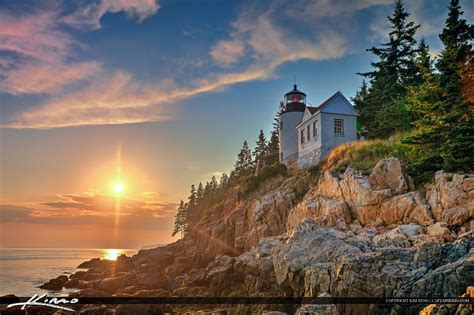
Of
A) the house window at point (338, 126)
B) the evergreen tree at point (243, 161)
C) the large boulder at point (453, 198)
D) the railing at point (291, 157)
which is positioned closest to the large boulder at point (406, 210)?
the large boulder at point (453, 198)

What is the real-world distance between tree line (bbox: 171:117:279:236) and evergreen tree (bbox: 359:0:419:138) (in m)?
18.7

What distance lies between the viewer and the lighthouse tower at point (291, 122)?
120ft

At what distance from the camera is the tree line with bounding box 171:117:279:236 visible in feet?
177

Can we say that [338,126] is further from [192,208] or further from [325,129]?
[192,208]

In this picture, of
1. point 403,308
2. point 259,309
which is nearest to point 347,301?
point 403,308

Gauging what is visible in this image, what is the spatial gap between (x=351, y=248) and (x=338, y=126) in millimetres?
18217

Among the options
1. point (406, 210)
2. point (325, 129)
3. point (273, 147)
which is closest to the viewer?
point (406, 210)

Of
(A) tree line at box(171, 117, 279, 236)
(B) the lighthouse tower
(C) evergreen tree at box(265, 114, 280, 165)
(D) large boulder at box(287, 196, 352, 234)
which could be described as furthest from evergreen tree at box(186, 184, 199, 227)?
(D) large boulder at box(287, 196, 352, 234)

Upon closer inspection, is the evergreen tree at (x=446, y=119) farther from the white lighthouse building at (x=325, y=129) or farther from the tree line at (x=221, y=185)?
the tree line at (x=221, y=185)

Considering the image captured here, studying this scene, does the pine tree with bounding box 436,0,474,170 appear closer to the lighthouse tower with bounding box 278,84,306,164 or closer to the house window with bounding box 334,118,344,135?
the house window with bounding box 334,118,344,135

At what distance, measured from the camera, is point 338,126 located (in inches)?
1162

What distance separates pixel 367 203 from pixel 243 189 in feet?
55.1

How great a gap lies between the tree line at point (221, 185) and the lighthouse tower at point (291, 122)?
35.8 ft

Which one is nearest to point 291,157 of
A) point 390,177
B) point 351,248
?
point 390,177
